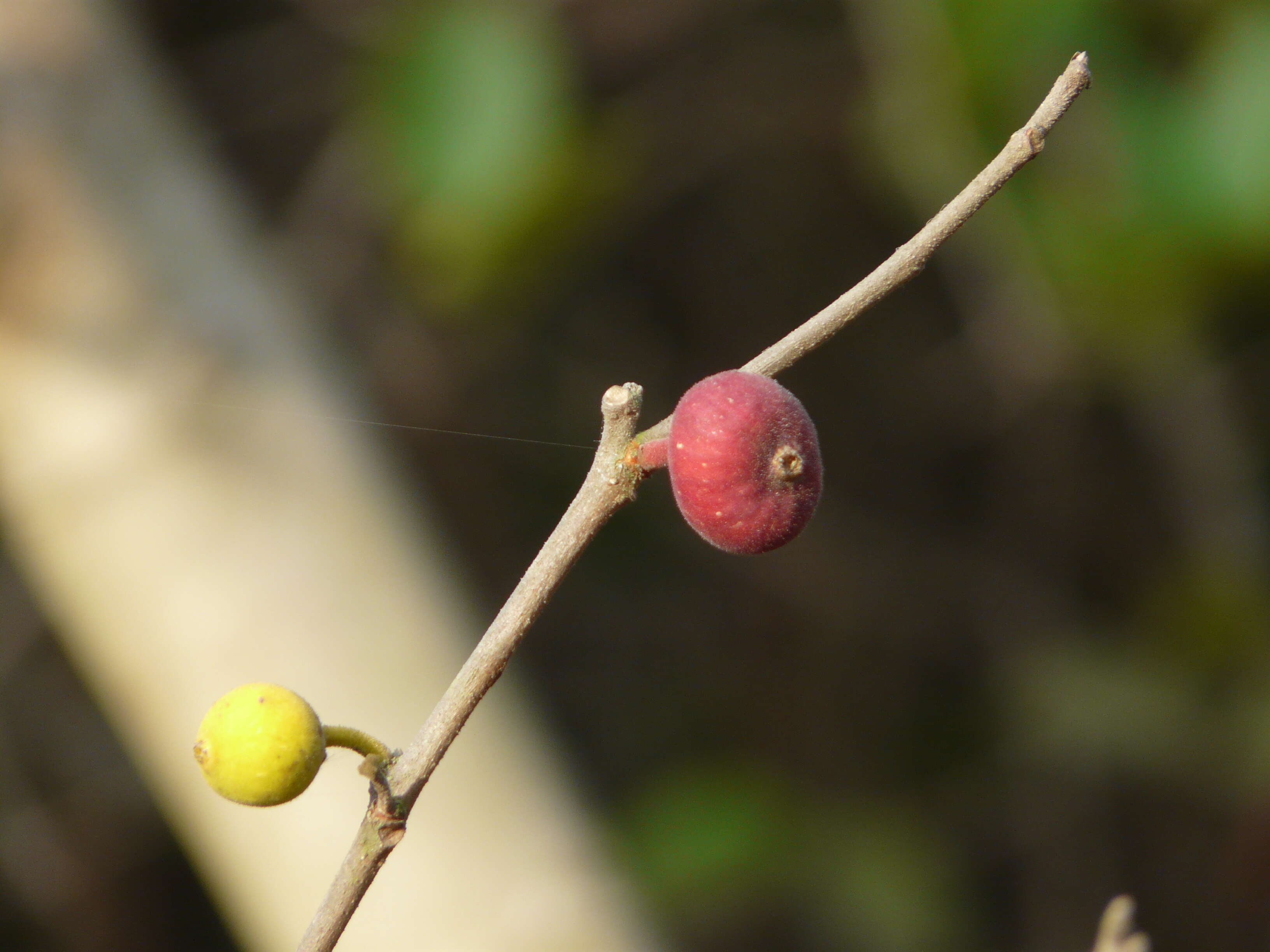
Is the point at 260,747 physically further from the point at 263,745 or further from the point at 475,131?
the point at 475,131

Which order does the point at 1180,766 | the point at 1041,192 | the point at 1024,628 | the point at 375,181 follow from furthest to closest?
the point at 1024,628 → the point at 1180,766 → the point at 375,181 → the point at 1041,192

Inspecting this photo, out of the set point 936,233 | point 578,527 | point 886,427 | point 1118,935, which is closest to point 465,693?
point 578,527

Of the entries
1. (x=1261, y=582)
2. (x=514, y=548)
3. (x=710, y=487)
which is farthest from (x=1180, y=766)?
(x=710, y=487)

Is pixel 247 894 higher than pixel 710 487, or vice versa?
pixel 710 487

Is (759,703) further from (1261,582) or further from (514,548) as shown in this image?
(1261,582)

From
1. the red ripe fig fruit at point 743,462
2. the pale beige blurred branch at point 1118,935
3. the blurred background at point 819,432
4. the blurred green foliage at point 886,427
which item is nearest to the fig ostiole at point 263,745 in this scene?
the red ripe fig fruit at point 743,462

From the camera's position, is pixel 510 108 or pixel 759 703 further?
pixel 759 703

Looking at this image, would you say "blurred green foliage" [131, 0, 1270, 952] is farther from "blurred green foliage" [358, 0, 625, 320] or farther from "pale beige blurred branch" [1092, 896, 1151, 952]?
"pale beige blurred branch" [1092, 896, 1151, 952]

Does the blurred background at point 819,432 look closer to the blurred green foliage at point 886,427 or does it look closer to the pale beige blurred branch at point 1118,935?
the blurred green foliage at point 886,427
